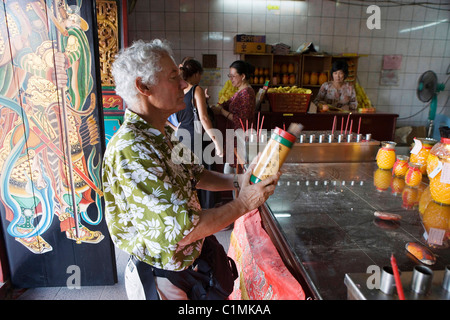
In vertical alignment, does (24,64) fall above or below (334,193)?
above

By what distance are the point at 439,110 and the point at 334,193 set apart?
20.2ft

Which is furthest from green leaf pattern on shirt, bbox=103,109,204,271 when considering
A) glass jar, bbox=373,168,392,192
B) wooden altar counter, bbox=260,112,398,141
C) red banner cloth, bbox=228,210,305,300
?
wooden altar counter, bbox=260,112,398,141

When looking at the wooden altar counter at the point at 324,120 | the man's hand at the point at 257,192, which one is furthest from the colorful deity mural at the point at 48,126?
the wooden altar counter at the point at 324,120

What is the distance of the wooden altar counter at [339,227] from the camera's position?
0.87 m

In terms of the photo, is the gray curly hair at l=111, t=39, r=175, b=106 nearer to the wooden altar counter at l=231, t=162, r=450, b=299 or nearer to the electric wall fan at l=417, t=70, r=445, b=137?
the wooden altar counter at l=231, t=162, r=450, b=299

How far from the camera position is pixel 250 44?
5195 mm

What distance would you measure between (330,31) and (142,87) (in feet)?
18.2

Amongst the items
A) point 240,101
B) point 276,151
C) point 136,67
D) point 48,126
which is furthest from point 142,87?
point 240,101

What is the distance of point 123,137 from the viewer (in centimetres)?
95

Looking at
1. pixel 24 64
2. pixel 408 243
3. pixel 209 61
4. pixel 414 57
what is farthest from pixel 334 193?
pixel 414 57

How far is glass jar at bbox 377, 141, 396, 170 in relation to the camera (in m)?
1.77

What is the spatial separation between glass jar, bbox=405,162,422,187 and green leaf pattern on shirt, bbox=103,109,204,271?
118 centimetres

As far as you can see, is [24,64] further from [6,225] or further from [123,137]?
[123,137]

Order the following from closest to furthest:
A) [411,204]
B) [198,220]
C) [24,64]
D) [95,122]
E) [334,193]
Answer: [198,220] → [411,204] → [334,193] → [24,64] → [95,122]
